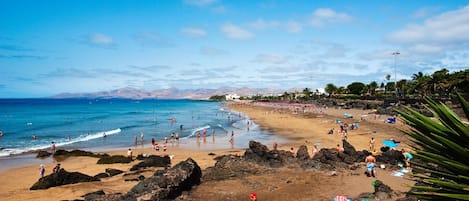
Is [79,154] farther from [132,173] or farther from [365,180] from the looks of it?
[365,180]

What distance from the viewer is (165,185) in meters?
14.7

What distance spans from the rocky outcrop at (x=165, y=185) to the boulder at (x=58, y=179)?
6437mm

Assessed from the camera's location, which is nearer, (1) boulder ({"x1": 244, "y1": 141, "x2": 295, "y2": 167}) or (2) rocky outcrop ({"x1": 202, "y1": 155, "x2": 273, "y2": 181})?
(2) rocky outcrop ({"x1": 202, "y1": 155, "x2": 273, "y2": 181})

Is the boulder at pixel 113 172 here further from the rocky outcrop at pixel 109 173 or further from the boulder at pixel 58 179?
the boulder at pixel 58 179

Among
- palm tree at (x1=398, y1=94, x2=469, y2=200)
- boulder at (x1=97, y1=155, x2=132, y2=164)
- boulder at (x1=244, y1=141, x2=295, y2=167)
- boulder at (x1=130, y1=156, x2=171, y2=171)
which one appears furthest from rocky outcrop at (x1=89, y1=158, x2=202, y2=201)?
palm tree at (x1=398, y1=94, x2=469, y2=200)

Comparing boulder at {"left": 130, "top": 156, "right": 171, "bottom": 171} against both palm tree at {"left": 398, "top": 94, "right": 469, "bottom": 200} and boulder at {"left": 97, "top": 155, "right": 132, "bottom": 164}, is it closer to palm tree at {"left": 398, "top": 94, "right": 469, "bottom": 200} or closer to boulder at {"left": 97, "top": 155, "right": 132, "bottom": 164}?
boulder at {"left": 97, "top": 155, "right": 132, "bottom": 164}

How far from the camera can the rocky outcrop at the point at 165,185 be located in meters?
13.8

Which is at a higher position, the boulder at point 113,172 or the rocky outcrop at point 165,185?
the rocky outcrop at point 165,185

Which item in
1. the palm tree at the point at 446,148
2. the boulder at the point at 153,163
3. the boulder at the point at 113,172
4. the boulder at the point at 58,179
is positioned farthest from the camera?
the boulder at the point at 153,163

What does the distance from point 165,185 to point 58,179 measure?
26.2 feet

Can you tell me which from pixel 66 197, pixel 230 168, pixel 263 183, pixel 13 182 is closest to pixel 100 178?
pixel 66 197

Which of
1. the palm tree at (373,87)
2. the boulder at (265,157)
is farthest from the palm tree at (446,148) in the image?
the palm tree at (373,87)

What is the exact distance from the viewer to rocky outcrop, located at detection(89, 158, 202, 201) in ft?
45.2

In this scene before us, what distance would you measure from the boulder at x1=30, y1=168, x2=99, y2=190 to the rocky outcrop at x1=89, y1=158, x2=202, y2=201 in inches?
253
